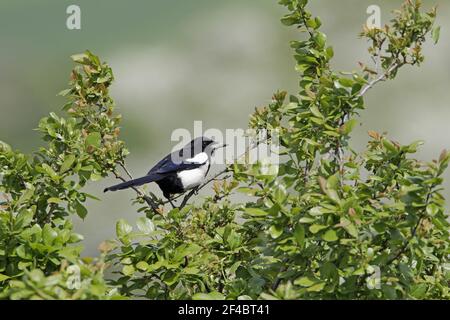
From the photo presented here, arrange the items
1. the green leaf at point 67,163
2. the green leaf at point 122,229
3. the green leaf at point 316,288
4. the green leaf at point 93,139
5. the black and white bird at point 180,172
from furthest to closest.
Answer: the black and white bird at point 180,172 → the green leaf at point 93,139 → the green leaf at point 67,163 → the green leaf at point 122,229 → the green leaf at point 316,288

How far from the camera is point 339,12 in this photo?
23062mm

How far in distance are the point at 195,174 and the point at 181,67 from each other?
12.9 metres

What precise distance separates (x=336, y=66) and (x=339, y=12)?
146 inches

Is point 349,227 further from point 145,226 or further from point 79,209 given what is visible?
point 79,209

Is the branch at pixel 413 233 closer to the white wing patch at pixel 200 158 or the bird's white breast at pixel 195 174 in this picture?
the bird's white breast at pixel 195 174

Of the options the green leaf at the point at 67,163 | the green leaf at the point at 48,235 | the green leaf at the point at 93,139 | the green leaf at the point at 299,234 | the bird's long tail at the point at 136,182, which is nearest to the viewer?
the green leaf at the point at 299,234

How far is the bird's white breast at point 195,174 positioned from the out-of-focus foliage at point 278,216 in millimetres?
1841

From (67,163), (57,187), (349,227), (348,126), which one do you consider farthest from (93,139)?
(349,227)

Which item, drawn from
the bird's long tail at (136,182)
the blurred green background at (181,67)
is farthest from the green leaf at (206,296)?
the blurred green background at (181,67)

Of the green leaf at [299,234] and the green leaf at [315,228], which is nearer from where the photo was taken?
the green leaf at [315,228]

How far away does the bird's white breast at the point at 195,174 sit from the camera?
8.74 meters

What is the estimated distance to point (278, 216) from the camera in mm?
4973

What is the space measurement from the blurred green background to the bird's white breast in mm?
5396

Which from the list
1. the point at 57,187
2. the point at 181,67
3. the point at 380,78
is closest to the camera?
the point at 57,187
